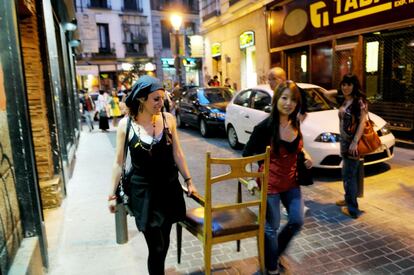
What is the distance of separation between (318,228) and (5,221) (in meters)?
3.28

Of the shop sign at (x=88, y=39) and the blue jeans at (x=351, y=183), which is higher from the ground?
the shop sign at (x=88, y=39)

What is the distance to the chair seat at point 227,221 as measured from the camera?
2852 millimetres

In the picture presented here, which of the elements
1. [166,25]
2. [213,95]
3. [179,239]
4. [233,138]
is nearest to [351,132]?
[179,239]

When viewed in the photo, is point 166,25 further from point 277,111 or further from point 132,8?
point 277,111

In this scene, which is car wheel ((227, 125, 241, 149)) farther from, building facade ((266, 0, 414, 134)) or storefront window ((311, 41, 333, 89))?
storefront window ((311, 41, 333, 89))

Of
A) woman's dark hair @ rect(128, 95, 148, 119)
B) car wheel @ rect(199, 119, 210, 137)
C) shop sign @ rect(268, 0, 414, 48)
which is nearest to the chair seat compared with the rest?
woman's dark hair @ rect(128, 95, 148, 119)

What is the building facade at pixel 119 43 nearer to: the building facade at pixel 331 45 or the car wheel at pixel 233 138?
the building facade at pixel 331 45

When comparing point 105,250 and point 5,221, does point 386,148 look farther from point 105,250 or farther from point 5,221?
point 5,221

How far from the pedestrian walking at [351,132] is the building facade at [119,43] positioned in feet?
99.7

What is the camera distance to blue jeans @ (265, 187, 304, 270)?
9.77 ft

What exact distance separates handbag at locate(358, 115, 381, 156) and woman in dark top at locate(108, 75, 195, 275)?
107 inches

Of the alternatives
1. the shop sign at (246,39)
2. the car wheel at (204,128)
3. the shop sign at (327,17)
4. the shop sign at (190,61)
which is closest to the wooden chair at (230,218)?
the car wheel at (204,128)

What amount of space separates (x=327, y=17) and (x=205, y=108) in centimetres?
492

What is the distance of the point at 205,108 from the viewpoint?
10.8 metres
